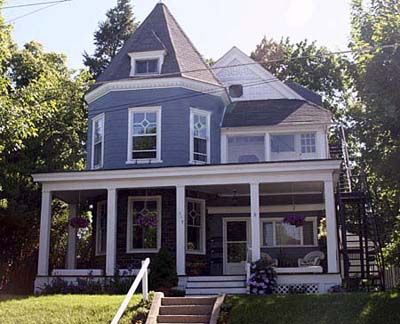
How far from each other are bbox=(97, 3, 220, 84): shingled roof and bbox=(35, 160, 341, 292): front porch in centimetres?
411

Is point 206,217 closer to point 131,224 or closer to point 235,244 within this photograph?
point 235,244

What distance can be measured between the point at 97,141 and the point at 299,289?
8782 millimetres

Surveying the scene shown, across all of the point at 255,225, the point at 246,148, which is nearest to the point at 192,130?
the point at 246,148

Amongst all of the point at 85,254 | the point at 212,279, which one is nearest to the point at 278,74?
the point at 85,254

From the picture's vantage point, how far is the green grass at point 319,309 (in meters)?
11.8

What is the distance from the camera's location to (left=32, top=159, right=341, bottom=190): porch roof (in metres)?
16.2

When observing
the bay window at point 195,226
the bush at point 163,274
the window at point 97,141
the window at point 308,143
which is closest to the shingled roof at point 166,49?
the window at point 97,141

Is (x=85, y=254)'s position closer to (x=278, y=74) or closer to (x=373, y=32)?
(x=278, y=74)

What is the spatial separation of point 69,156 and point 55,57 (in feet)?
17.6

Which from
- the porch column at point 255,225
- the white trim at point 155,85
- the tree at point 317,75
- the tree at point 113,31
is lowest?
the porch column at point 255,225

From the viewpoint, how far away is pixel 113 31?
40531 millimetres

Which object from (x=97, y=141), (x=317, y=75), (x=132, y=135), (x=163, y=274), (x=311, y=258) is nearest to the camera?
(x=163, y=274)

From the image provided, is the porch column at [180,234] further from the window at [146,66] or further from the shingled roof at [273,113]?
the window at [146,66]

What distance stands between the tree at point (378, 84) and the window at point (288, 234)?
5.37m
